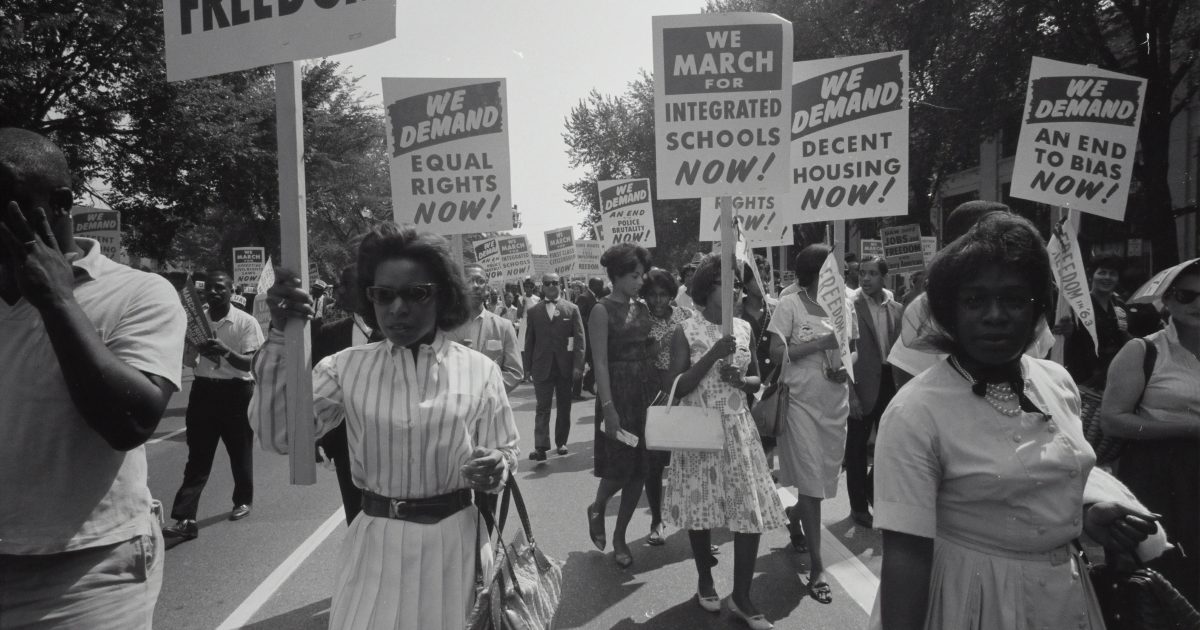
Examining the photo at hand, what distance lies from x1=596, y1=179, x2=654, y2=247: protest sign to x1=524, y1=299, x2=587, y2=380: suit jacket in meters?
4.66

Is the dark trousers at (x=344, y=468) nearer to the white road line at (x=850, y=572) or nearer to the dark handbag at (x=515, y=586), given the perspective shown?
the dark handbag at (x=515, y=586)

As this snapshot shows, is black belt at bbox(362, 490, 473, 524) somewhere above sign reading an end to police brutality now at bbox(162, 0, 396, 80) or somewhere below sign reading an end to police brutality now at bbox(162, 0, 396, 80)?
below

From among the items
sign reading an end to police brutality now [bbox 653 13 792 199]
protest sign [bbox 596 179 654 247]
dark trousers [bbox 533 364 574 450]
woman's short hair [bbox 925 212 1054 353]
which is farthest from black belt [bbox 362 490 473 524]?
protest sign [bbox 596 179 654 247]

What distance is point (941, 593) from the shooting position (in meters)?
1.94

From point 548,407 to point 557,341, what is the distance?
86 centimetres

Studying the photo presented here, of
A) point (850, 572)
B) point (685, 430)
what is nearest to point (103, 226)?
point (685, 430)

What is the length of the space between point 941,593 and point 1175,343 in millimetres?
2391

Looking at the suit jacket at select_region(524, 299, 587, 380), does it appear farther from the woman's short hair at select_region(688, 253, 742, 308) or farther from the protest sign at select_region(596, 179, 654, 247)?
the woman's short hair at select_region(688, 253, 742, 308)

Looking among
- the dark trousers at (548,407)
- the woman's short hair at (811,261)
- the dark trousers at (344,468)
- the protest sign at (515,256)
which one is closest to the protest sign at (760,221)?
the dark trousers at (548,407)

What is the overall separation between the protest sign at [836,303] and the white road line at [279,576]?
12.4 ft

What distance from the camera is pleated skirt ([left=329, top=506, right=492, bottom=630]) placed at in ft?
7.89

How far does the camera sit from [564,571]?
17.3ft

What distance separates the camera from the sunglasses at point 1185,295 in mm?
3449

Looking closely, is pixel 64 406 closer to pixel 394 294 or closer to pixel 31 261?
pixel 31 261
